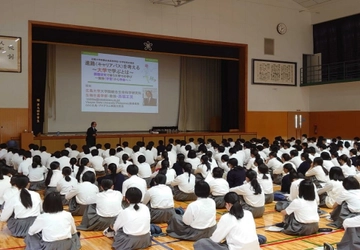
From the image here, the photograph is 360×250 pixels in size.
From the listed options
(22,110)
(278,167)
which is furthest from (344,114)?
(22,110)

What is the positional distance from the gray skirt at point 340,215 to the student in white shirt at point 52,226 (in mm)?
3808

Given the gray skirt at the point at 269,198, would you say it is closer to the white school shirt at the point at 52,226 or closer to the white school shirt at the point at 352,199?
the white school shirt at the point at 352,199

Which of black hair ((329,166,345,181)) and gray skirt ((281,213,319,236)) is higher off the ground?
black hair ((329,166,345,181))

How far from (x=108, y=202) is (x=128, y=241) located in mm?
969

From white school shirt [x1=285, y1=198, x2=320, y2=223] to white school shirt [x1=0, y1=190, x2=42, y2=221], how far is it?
3403mm

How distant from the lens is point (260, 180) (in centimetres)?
739

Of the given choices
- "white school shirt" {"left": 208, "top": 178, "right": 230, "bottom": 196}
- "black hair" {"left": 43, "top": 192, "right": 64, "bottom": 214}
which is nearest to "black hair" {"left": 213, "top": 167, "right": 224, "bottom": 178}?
"white school shirt" {"left": 208, "top": 178, "right": 230, "bottom": 196}

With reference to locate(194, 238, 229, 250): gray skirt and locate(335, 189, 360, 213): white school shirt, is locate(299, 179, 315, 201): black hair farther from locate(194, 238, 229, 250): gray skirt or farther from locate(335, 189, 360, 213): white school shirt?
locate(194, 238, 229, 250): gray skirt

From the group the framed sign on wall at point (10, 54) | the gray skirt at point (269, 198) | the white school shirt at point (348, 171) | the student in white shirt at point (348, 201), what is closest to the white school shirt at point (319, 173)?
the white school shirt at point (348, 171)

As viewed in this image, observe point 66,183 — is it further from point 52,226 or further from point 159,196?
point 52,226

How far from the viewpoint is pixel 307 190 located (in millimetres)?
5289

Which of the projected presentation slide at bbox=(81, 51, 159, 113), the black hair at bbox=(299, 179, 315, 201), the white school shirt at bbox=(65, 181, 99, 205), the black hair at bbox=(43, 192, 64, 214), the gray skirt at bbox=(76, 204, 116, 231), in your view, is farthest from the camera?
the projected presentation slide at bbox=(81, 51, 159, 113)

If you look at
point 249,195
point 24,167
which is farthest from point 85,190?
point 24,167

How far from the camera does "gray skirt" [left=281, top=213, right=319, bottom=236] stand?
5.55 metres
